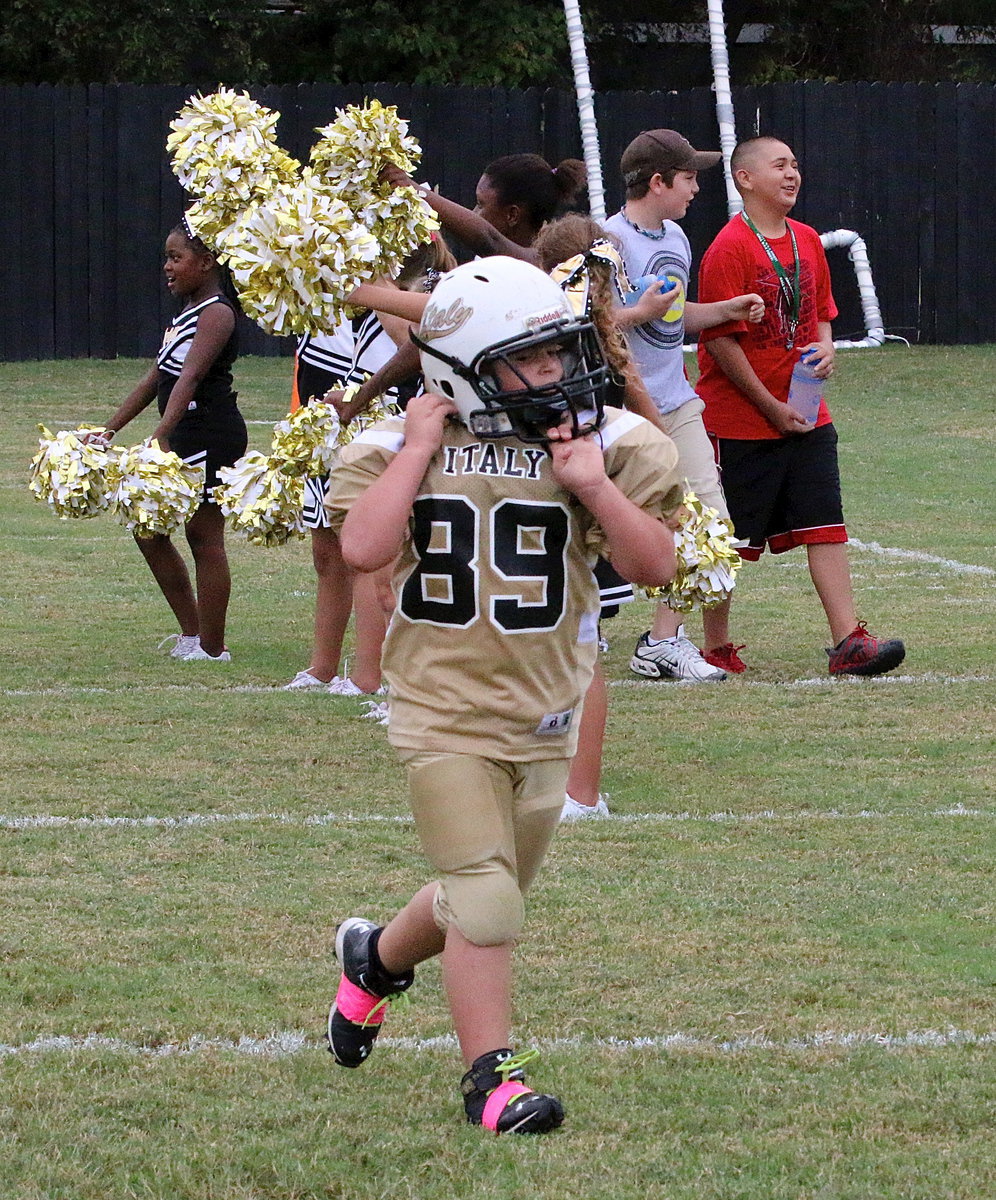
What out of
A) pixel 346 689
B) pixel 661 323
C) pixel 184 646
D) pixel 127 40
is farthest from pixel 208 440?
pixel 127 40

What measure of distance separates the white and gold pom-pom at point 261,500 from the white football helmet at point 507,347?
12.9 feet

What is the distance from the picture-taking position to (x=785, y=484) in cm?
862

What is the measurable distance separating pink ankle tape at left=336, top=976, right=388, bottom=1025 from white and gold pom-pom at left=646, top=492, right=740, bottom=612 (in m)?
2.86

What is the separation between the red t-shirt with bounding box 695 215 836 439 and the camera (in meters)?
8.50

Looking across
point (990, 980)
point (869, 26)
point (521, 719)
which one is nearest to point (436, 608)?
point (521, 719)

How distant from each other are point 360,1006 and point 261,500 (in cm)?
416

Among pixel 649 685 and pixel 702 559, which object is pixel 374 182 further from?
pixel 649 685

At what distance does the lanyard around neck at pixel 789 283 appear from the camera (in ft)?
28.0

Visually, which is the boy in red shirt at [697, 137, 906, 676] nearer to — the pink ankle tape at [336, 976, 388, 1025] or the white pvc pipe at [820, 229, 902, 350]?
the pink ankle tape at [336, 976, 388, 1025]

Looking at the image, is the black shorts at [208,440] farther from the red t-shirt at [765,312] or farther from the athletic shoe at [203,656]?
the red t-shirt at [765,312]

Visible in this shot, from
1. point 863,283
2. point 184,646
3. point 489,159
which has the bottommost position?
point 184,646

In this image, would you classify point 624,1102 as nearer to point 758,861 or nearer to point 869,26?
point 758,861

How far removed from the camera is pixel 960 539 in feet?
39.9

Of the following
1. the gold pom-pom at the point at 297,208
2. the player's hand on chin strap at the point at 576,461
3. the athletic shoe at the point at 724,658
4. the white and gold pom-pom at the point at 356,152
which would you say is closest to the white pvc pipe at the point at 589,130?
the athletic shoe at the point at 724,658
